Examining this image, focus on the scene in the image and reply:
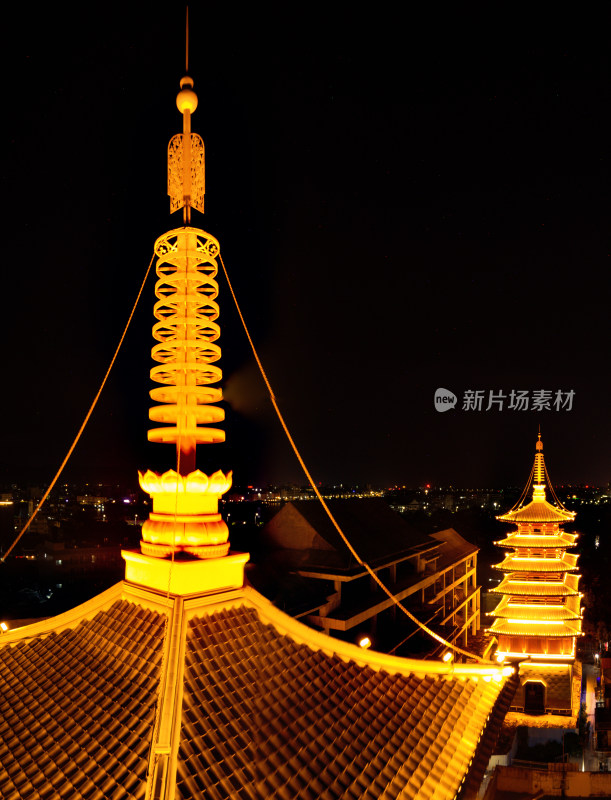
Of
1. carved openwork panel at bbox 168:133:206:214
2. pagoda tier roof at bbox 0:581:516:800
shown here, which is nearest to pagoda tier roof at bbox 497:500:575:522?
pagoda tier roof at bbox 0:581:516:800

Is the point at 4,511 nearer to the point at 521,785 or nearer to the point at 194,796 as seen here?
the point at 521,785

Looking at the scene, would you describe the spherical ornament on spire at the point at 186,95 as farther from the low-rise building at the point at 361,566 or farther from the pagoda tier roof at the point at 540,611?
the pagoda tier roof at the point at 540,611

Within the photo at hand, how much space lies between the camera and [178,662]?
5543 mm

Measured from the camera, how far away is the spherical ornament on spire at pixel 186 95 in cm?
726

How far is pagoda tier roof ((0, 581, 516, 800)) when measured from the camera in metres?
4.93

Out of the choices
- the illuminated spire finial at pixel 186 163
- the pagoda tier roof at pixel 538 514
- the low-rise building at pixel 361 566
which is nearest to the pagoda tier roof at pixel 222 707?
the illuminated spire finial at pixel 186 163

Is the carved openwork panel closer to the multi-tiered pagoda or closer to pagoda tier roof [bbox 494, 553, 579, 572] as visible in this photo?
the multi-tiered pagoda

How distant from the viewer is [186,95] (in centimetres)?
725

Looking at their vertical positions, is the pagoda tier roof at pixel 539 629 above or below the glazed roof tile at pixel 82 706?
below

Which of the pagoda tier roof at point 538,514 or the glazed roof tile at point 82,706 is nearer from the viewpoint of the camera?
the glazed roof tile at point 82,706

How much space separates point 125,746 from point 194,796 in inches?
33.3

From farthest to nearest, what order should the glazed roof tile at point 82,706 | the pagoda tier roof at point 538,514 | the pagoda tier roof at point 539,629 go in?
the pagoda tier roof at point 538,514 → the pagoda tier roof at point 539,629 → the glazed roof tile at point 82,706

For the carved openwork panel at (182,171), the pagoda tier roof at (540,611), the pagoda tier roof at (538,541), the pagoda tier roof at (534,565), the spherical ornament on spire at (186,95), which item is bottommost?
the pagoda tier roof at (540,611)

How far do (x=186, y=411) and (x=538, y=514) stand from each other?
2186cm
